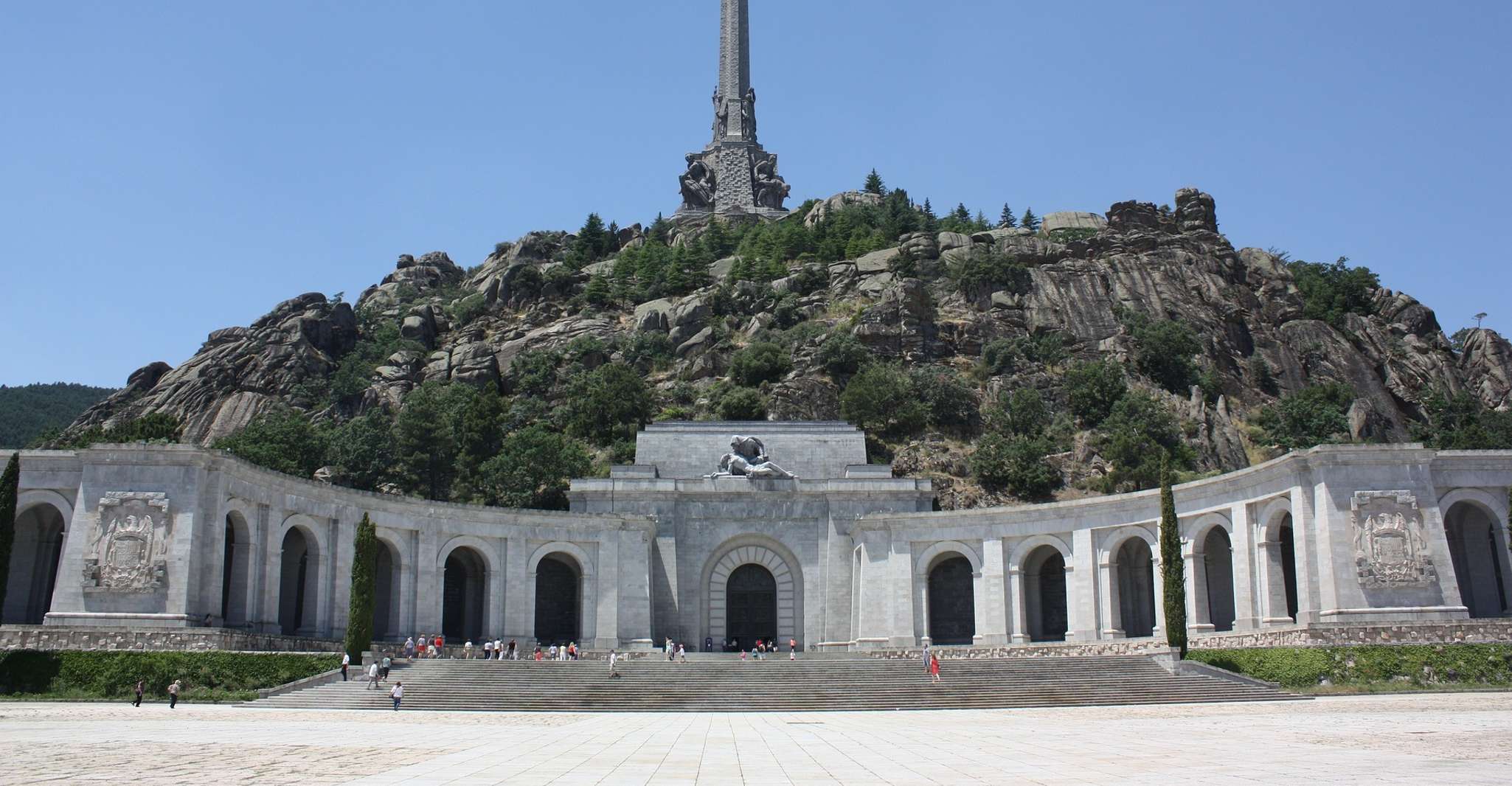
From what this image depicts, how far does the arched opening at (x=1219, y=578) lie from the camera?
45562mm

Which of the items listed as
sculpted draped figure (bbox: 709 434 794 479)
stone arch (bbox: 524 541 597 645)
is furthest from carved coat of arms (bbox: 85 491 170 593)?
sculpted draped figure (bbox: 709 434 794 479)

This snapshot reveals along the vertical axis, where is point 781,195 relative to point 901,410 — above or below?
above

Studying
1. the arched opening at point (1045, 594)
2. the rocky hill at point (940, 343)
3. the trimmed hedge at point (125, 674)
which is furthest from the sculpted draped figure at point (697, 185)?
the trimmed hedge at point (125, 674)

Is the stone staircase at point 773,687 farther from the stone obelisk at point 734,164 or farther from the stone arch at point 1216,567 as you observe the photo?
the stone obelisk at point 734,164

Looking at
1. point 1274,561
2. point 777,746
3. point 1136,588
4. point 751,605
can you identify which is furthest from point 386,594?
point 1274,561

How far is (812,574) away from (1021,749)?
32045mm

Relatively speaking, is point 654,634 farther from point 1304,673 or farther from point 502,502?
point 1304,673

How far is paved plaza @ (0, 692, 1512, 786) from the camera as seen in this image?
15867mm

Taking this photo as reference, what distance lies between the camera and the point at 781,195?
122 m

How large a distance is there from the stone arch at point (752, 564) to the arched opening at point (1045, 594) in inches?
361

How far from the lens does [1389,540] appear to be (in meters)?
37.4

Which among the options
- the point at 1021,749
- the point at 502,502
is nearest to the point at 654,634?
the point at 502,502

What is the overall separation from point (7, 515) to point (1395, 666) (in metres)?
38.5

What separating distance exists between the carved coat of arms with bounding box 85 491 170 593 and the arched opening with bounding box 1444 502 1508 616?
39604 mm
